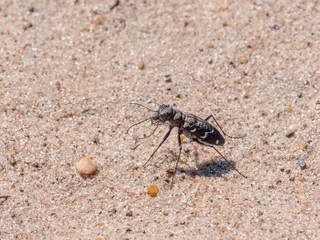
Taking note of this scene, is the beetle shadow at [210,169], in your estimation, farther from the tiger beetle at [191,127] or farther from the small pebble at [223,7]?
the small pebble at [223,7]

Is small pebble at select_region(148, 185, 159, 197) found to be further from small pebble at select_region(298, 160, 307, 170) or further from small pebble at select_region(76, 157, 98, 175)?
small pebble at select_region(298, 160, 307, 170)

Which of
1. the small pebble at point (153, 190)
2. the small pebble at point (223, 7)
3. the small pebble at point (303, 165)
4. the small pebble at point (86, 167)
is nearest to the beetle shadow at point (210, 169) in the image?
the small pebble at point (153, 190)

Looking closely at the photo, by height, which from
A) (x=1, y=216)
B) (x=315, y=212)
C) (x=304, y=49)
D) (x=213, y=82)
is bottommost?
(x=1, y=216)

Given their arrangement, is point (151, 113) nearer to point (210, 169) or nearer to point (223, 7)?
point (210, 169)

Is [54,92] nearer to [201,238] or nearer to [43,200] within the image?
[43,200]

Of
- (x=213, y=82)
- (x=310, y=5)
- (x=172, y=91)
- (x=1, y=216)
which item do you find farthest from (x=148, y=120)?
(x=310, y=5)

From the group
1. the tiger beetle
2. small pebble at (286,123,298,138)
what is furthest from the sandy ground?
the tiger beetle
